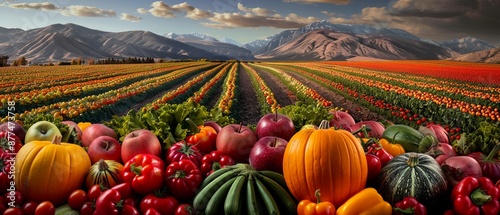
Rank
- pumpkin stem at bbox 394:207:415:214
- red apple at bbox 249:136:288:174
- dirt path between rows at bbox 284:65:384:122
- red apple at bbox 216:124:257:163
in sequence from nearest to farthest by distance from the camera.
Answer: pumpkin stem at bbox 394:207:415:214
red apple at bbox 249:136:288:174
red apple at bbox 216:124:257:163
dirt path between rows at bbox 284:65:384:122

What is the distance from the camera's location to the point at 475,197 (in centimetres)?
241

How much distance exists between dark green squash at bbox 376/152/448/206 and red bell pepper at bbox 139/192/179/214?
1292 mm

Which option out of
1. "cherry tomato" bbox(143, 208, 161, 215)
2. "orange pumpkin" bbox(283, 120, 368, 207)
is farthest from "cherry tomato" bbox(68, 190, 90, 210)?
"orange pumpkin" bbox(283, 120, 368, 207)

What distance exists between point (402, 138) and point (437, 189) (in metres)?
0.90

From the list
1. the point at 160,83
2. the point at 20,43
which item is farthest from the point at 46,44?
the point at 160,83

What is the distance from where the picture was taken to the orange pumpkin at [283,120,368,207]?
2469 millimetres

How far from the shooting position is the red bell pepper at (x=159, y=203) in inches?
101

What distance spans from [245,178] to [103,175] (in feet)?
2.93

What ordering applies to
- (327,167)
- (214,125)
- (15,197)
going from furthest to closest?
(214,125), (15,197), (327,167)

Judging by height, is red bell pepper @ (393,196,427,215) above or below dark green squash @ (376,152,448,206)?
below

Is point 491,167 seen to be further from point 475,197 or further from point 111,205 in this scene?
point 111,205

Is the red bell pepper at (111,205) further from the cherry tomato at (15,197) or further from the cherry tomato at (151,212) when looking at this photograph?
the cherry tomato at (15,197)

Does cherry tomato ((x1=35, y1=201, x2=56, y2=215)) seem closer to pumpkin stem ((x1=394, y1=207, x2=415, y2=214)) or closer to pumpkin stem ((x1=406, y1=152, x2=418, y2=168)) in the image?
pumpkin stem ((x1=394, y1=207, x2=415, y2=214))

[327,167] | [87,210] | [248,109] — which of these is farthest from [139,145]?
[248,109]
